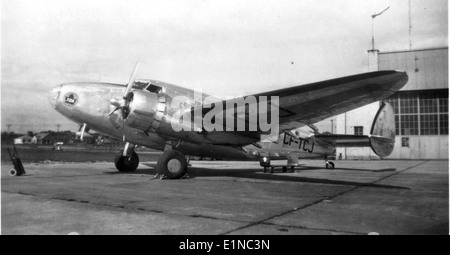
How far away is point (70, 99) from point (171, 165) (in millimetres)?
3802

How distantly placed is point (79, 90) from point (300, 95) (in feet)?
22.0

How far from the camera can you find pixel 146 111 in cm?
911

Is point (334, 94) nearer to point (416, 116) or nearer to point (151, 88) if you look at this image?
point (151, 88)

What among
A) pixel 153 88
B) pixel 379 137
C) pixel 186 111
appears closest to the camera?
pixel 186 111

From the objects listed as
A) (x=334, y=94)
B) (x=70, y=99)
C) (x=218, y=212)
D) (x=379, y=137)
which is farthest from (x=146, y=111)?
(x=379, y=137)

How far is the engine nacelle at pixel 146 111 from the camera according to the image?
353 inches

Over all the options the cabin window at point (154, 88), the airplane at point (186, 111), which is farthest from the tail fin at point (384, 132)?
the cabin window at point (154, 88)

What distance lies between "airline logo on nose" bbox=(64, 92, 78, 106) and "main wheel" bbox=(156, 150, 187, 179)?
3.31 metres

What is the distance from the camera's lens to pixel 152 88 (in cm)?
1003

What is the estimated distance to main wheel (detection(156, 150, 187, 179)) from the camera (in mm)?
9477

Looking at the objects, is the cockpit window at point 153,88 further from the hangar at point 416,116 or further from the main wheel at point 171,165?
the hangar at point 416,116

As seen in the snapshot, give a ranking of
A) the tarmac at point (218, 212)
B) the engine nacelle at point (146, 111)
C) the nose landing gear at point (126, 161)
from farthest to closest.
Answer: the nose landing gear at point (126, 161)
the engine nacelle at point (146, 111)
the tarmac at point (218, 212)

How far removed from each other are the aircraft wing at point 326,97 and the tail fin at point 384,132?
582 centimetres
